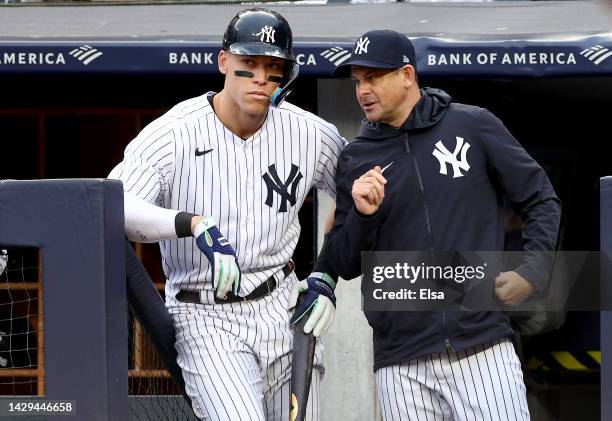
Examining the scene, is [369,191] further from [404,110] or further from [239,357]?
[239,357]

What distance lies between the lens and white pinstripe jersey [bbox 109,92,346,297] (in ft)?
11.6

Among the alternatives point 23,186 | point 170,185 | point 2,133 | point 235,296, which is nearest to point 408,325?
point 235,296

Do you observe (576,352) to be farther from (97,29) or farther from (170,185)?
(170,185)

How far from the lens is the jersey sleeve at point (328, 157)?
12.4ft

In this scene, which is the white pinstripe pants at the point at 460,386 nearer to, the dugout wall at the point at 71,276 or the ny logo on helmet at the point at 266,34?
the dugout wall at the point at 71,276

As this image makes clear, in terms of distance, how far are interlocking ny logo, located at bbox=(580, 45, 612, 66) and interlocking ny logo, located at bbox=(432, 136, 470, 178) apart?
7.60 ft

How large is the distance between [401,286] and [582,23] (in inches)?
115

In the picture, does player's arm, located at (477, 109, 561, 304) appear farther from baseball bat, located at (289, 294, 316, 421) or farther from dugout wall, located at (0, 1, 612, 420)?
dugout wall, located at (0, 1, 612, 420)

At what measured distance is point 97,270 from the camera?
3053 mm

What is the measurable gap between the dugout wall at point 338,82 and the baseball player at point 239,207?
2.15m

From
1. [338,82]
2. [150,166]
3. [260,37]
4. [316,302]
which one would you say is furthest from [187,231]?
[338,82]

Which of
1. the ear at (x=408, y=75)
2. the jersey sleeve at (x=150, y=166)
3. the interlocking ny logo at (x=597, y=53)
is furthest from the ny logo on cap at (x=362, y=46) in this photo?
the interlocking ny logo at (x=597, y=53)

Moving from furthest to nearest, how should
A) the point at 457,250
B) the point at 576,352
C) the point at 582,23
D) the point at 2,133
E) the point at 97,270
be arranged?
the point at 576,352 → the point at 2,133 → the point at 582,23 → the point at 457,250 → the point at 97,270

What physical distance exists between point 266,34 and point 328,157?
1.51ft
